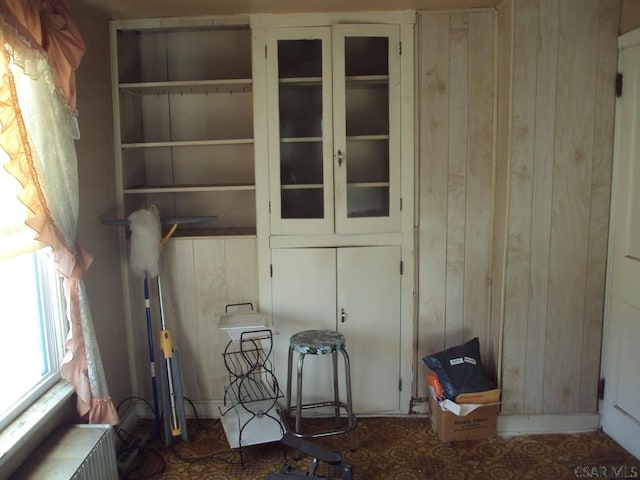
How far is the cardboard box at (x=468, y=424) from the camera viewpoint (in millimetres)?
2689

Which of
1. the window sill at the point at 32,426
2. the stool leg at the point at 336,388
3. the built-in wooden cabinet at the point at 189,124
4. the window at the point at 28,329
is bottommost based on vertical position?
the stool leg at the point at 336,388

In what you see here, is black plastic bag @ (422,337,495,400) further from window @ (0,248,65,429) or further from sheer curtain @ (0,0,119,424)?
window @ (0,248,65,429)

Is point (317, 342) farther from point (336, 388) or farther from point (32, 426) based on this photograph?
point (32, 426)

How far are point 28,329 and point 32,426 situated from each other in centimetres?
40

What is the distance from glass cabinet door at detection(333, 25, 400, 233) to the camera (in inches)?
107

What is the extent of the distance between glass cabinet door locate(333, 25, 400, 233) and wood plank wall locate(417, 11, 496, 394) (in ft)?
0.54

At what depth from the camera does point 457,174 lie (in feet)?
9.36

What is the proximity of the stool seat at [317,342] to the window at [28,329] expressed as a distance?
3.55 feet

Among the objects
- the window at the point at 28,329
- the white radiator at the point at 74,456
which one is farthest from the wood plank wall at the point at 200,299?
the white radiator at the point at 74,456

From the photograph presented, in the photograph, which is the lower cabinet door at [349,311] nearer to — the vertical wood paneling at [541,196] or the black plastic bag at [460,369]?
the black plastic bag at [460,369]

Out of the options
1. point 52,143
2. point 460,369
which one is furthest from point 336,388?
point 52,143

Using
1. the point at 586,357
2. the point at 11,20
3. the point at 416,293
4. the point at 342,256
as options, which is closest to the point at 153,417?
the point at 342,256

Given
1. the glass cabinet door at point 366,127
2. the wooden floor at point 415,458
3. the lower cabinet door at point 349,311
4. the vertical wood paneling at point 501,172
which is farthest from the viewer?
the lower cabinet door at point 349,311

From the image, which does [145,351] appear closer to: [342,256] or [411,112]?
Answer: [342,256]
